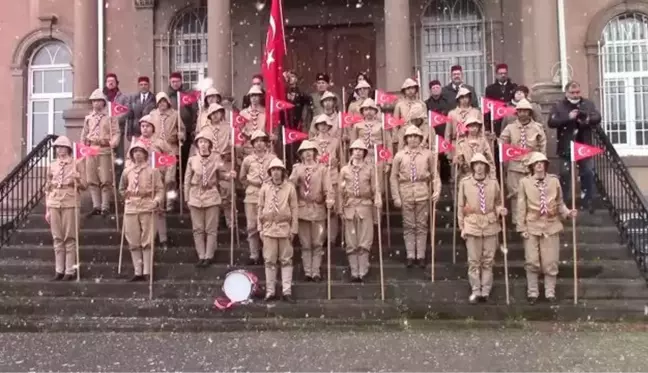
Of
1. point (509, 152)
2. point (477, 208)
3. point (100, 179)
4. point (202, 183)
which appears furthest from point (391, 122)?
point (100, 179)

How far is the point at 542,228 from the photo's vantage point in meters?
8.19

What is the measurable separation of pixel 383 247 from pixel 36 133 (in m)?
9.39

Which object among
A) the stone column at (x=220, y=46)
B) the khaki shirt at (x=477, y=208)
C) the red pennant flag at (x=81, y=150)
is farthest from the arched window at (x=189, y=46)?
the khaki shirt at (x=477, y=208)

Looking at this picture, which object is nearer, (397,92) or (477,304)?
(477,304)

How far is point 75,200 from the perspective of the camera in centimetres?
923

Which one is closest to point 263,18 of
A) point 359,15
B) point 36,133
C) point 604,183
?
point 359,15

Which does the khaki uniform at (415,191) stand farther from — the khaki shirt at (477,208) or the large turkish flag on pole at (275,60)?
the large turkish flag on pole at (275,60)

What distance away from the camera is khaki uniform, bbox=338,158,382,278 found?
8.63 meters

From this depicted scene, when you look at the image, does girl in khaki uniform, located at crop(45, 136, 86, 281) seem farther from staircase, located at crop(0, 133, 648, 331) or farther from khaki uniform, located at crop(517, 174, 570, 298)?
khaki uniform, located at crop(517, 174, 570, 298)

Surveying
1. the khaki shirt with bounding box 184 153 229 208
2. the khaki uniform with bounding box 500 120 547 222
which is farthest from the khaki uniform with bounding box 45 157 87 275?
the khaki uniform with bounding box 500 120 547 222

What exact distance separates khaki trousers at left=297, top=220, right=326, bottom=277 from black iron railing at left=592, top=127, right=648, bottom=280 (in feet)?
13.2

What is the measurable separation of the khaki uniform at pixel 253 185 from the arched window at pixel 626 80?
774 cm

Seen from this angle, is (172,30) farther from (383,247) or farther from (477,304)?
(477,304)

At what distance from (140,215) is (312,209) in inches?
87.5
